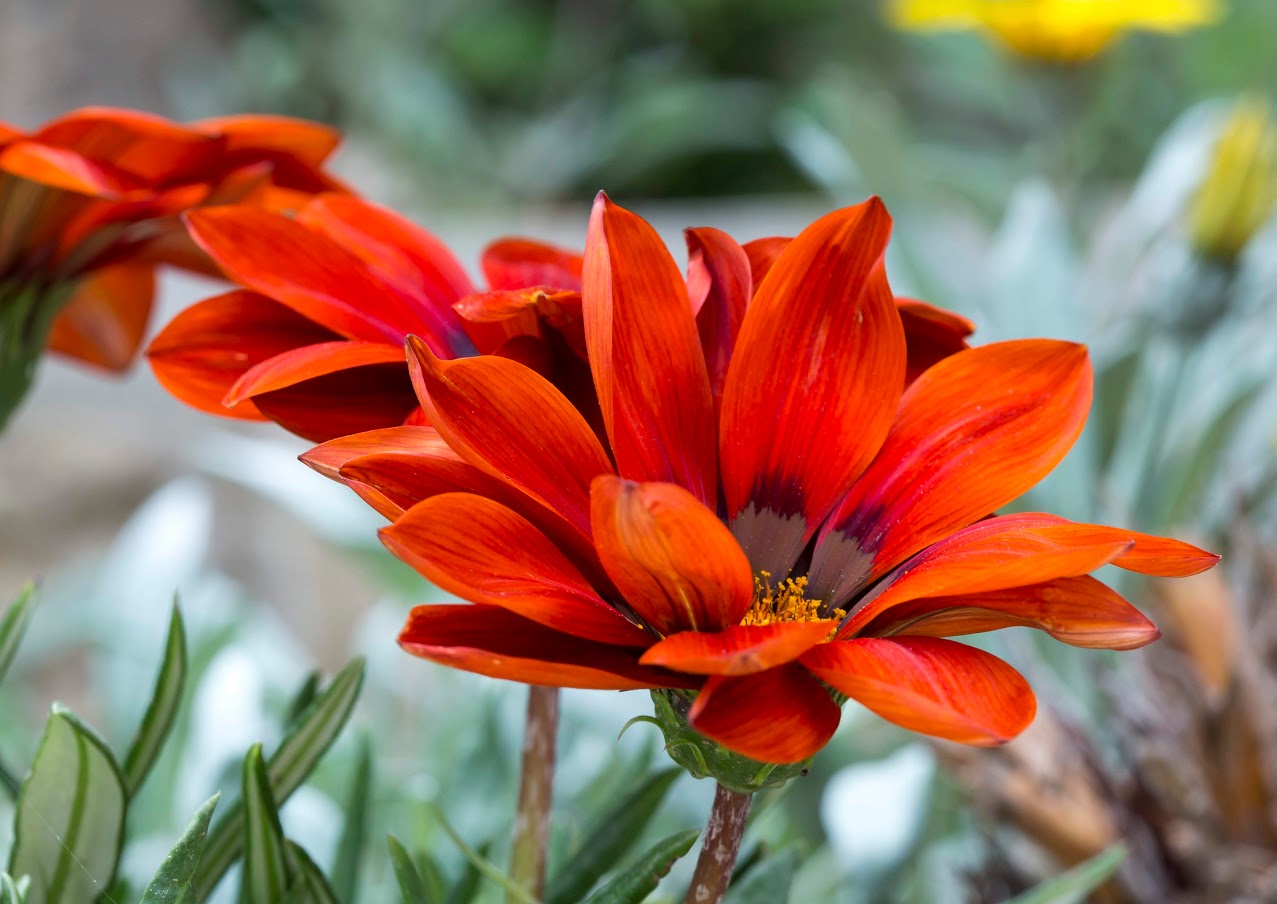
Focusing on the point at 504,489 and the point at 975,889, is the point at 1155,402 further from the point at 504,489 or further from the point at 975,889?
the point at 504,489

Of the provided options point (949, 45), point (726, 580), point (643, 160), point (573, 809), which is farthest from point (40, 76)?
point (726, 580)

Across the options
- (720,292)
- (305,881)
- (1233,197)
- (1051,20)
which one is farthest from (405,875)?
(1051,20)

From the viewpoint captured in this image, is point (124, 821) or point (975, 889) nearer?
point (124, 821)

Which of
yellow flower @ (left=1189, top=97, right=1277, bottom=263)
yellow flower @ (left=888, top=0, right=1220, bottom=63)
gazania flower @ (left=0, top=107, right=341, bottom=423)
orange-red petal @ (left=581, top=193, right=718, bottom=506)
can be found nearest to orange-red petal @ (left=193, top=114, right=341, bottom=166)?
gazania flower @ (left=0, top=107, right=341, bottom=423)

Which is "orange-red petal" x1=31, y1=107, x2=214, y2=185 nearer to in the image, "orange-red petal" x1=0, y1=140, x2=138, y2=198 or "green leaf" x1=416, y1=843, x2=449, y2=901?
"orange-red petal" x1=0, y1=140, x2=138, y2=198

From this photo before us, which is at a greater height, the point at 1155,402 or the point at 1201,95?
the point at 1201,95

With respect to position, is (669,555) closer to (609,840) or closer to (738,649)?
(738,649)
